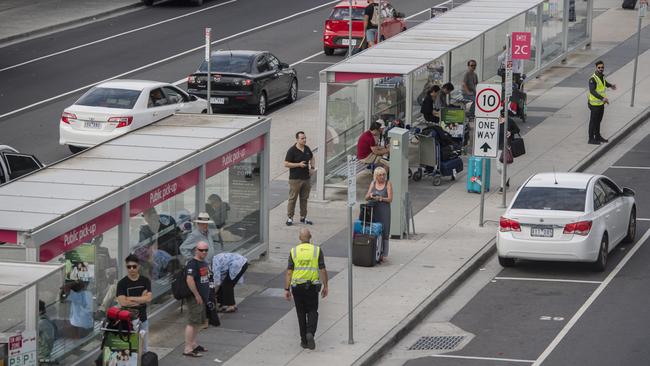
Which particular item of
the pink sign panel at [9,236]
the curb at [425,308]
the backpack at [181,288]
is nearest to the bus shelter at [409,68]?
the curb at [425,308]

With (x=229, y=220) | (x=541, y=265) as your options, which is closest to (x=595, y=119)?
(x=541, y=265)

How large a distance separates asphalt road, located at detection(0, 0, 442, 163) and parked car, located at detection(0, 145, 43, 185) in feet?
19.0

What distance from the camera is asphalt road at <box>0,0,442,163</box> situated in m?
35.6

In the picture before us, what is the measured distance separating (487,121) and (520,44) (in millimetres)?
6759

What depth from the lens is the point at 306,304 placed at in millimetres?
18469

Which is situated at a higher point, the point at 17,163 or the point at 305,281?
the point at 305,281

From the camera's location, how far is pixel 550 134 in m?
33.7

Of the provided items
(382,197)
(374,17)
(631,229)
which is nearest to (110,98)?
(382,197)

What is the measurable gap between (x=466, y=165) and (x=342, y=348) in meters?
12.7

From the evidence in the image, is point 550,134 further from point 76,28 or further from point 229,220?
point 76,28

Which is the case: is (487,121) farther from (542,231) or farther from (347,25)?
(347,25)

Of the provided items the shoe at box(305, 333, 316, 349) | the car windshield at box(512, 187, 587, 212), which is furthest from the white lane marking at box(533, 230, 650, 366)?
the shoe at box(305, 333, 316, 349)

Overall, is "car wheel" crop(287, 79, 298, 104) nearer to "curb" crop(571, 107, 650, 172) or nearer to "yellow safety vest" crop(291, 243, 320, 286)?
"curb" crop(571, 107, 650, 172)

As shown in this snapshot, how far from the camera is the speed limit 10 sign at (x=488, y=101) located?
25.3 meters
